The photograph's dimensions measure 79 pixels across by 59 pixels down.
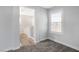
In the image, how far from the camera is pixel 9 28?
58.4 inches

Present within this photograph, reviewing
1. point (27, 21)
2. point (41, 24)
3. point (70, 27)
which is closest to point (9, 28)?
point (27, 21)

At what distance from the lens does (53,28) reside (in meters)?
1.57

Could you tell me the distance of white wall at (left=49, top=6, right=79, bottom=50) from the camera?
1.47 m

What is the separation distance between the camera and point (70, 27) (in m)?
1.49

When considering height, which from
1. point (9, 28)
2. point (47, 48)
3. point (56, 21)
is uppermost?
point (56, 21)

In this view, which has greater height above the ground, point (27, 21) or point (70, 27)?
point (27, 21)

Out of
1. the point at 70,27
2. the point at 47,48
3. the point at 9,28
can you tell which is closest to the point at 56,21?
the point at 70,27

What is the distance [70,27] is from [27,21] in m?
0.72

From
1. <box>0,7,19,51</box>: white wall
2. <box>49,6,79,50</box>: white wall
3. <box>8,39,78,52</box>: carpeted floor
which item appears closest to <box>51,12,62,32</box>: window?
<box>49,6,79,50</box>: white wall

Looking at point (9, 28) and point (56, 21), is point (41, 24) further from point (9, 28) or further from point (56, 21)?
point (9, 28)

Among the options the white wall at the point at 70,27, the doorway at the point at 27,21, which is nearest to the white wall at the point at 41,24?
the doorway at the point at 27,21
